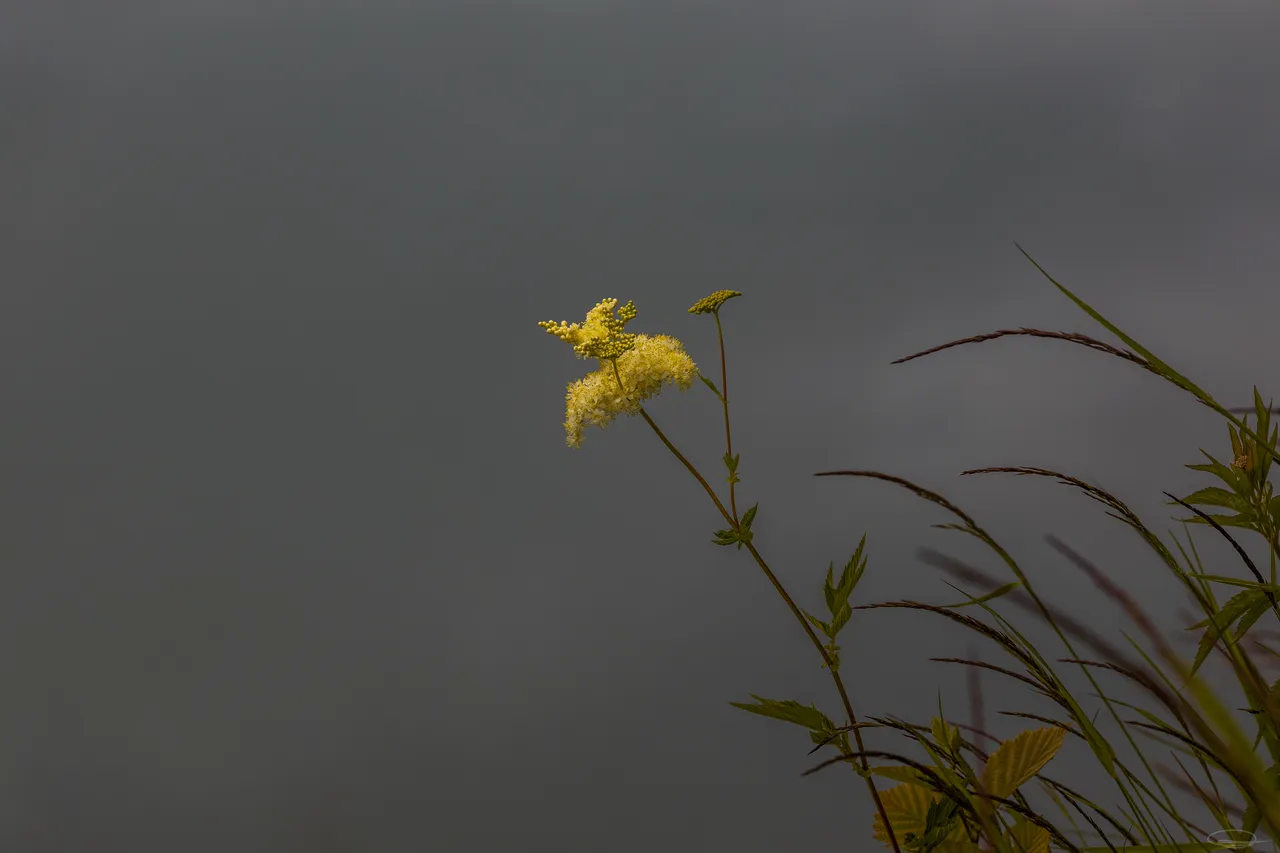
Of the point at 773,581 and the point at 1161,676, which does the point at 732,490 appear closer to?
the point at 773,581

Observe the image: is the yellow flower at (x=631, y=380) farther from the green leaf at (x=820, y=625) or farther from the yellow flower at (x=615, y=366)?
the green leaf at (x=820, y=625)

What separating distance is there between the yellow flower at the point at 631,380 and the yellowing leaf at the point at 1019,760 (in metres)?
0.84

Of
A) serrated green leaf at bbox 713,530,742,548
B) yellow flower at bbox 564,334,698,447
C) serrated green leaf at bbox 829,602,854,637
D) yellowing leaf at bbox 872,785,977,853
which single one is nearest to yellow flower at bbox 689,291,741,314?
yellow flower at bbox 564,334,698,447

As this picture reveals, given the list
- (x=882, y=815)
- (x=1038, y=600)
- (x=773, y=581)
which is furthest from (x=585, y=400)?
(x=1038, y=600)

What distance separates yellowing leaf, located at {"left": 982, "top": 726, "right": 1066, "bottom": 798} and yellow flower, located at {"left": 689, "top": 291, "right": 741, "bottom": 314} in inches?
35.3

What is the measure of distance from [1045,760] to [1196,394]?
42 cm

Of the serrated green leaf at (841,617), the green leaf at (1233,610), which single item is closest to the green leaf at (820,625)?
the serrated green leaf at (841,617)

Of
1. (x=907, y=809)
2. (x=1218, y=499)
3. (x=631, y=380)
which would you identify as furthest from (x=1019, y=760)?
(x=631, y=380)

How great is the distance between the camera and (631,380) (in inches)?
62.5

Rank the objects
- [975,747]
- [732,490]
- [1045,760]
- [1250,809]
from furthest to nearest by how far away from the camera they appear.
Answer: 1. [732,490]
2. [975,747]
3. [1045,760]
4. [1250,809]

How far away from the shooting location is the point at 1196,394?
64 cm

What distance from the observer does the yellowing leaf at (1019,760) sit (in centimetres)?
88

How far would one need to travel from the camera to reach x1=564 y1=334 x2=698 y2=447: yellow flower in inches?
62.6

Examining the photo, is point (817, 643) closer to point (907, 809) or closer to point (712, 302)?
point (907, 809)
